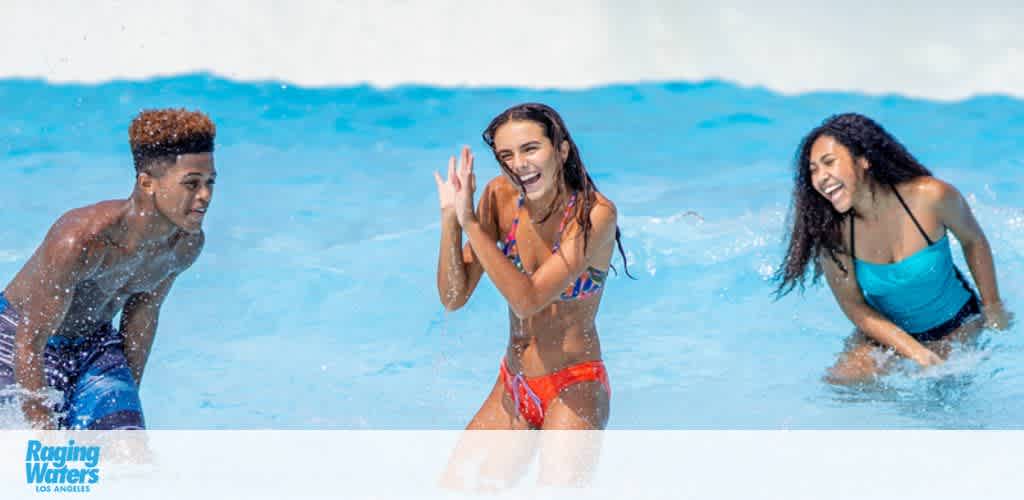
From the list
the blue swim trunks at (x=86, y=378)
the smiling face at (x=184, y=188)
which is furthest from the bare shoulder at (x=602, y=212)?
the blue swim trunks at (x=86, y=378)

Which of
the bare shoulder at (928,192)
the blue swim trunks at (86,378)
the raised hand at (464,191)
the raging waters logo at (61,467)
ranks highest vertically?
the raised hand at (464,191)

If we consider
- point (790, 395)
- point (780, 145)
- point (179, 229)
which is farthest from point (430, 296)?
point (780, 145)

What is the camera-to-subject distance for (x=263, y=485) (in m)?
4.20

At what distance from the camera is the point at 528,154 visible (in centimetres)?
408

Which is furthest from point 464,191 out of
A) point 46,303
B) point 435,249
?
point 435,249

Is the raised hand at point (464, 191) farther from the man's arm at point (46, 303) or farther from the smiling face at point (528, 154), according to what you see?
the man's arm at point (46, 303)

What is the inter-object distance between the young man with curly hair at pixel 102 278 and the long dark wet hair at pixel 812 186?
2.47m

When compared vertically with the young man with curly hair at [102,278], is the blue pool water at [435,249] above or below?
below

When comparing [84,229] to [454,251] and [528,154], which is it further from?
[528,154]

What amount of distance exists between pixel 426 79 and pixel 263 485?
7558 millimetres

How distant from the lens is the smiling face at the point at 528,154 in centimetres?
407

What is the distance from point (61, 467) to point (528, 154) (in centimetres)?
185

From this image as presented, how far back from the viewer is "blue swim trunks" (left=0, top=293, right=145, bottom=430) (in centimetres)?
427

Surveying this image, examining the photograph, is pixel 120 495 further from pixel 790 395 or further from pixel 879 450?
pixel 790 395
